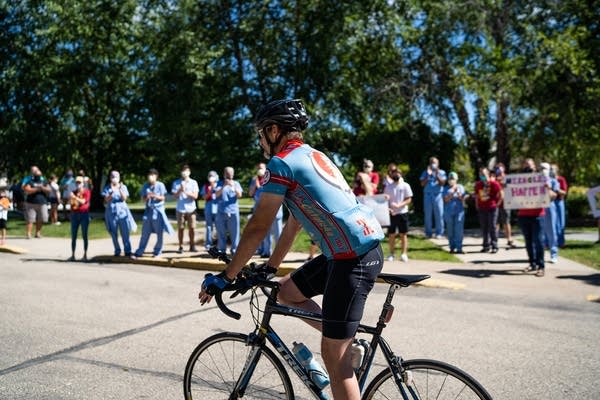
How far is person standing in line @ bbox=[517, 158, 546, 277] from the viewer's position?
912 cm

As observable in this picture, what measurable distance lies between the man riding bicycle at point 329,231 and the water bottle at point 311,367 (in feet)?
0.67

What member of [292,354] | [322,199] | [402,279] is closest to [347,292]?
[402,279]

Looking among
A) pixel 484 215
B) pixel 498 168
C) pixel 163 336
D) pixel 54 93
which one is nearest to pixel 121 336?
pixel 163 336

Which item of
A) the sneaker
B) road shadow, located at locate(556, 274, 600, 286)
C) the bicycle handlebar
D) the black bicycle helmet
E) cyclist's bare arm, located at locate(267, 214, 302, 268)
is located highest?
the black bicycle helmet

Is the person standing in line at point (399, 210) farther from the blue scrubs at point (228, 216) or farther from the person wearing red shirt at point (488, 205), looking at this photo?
the blue scrubs at point (228, 216)

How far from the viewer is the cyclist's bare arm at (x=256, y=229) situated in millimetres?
2635

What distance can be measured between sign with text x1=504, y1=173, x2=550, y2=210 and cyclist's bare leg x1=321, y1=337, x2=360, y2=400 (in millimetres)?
7326

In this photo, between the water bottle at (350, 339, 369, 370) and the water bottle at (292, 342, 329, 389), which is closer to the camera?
the water bottle at (350, 339, 369, 370)

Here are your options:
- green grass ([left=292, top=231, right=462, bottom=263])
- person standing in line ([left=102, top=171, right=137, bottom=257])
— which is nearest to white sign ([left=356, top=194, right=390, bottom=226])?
green grass ([left=292, top=231, right=462, bottom=263])

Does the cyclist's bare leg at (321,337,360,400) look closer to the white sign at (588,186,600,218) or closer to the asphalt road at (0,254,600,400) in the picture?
the asphalt road at (0,254,600,400)

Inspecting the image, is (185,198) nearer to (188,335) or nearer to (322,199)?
(188,335)

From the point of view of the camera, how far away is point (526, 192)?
9547mm

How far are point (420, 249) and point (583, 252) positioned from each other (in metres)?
3.42

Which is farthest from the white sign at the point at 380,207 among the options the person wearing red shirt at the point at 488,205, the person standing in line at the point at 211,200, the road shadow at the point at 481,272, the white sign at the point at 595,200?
the white sign at the point at 595,200
